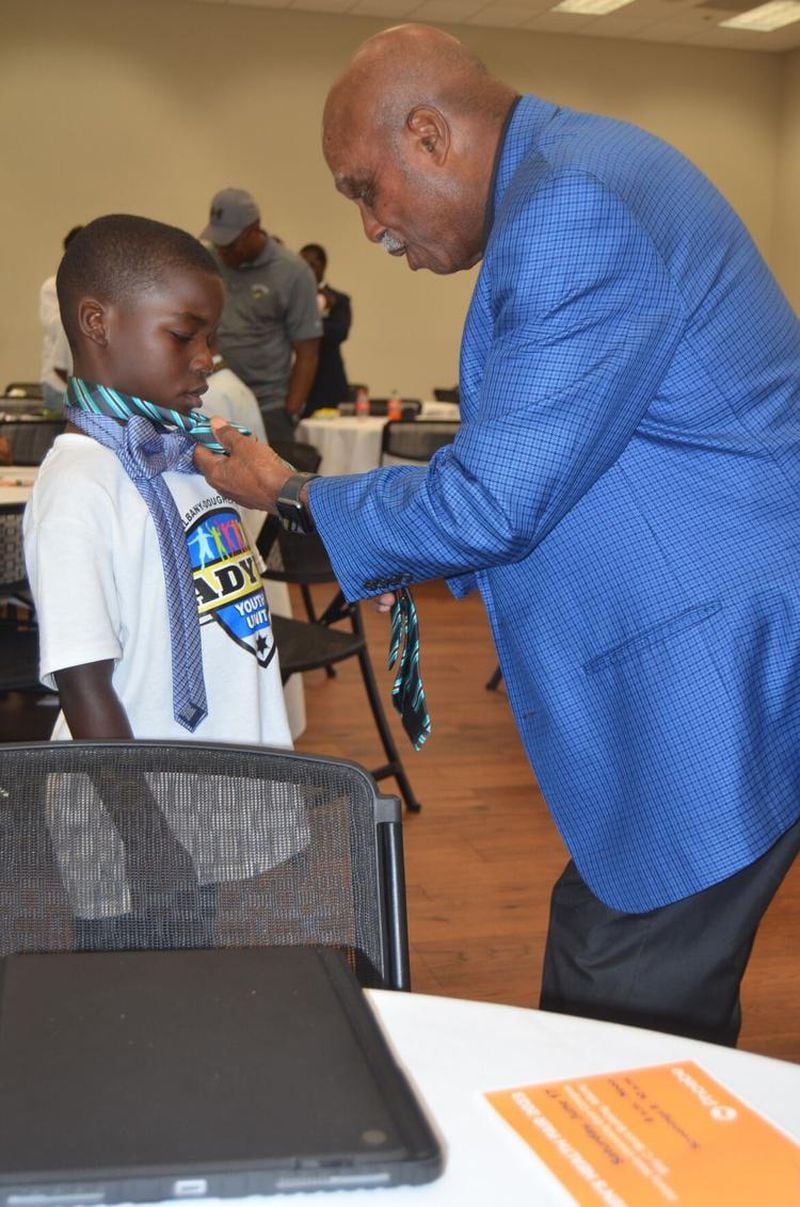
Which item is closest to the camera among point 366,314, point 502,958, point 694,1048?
point 694,1048

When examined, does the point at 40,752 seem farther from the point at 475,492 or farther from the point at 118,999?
the point at 475,492

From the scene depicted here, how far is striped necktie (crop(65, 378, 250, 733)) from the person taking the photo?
62.4 inches

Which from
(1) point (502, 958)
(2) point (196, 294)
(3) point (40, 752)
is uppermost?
(2) point (196, 294)

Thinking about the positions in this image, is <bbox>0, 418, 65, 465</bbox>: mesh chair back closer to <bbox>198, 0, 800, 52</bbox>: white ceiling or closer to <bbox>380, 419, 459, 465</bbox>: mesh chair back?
<bbox>380, 419, 459, 465</bbox>: mesh chair back

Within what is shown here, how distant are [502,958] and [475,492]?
1691mm

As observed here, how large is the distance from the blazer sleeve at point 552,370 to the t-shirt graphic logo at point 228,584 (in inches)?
18.5

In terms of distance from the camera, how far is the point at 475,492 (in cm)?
122

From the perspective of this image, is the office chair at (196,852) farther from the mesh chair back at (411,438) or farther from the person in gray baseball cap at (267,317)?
the mesh chair back at (411,438)

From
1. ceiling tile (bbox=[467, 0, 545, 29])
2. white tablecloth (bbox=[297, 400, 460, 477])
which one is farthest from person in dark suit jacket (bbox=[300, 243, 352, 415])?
ceiling tile (bbox=[467, 0, 545, 29])

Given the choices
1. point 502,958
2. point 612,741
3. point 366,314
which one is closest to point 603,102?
point 366,314

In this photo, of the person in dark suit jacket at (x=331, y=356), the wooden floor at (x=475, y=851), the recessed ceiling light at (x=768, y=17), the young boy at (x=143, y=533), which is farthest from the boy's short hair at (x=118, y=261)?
the recessed ceiling light at (x=768, y=17)

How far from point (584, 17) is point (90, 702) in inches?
386

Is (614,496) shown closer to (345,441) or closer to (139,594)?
(139,594)

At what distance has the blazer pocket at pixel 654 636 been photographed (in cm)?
128
